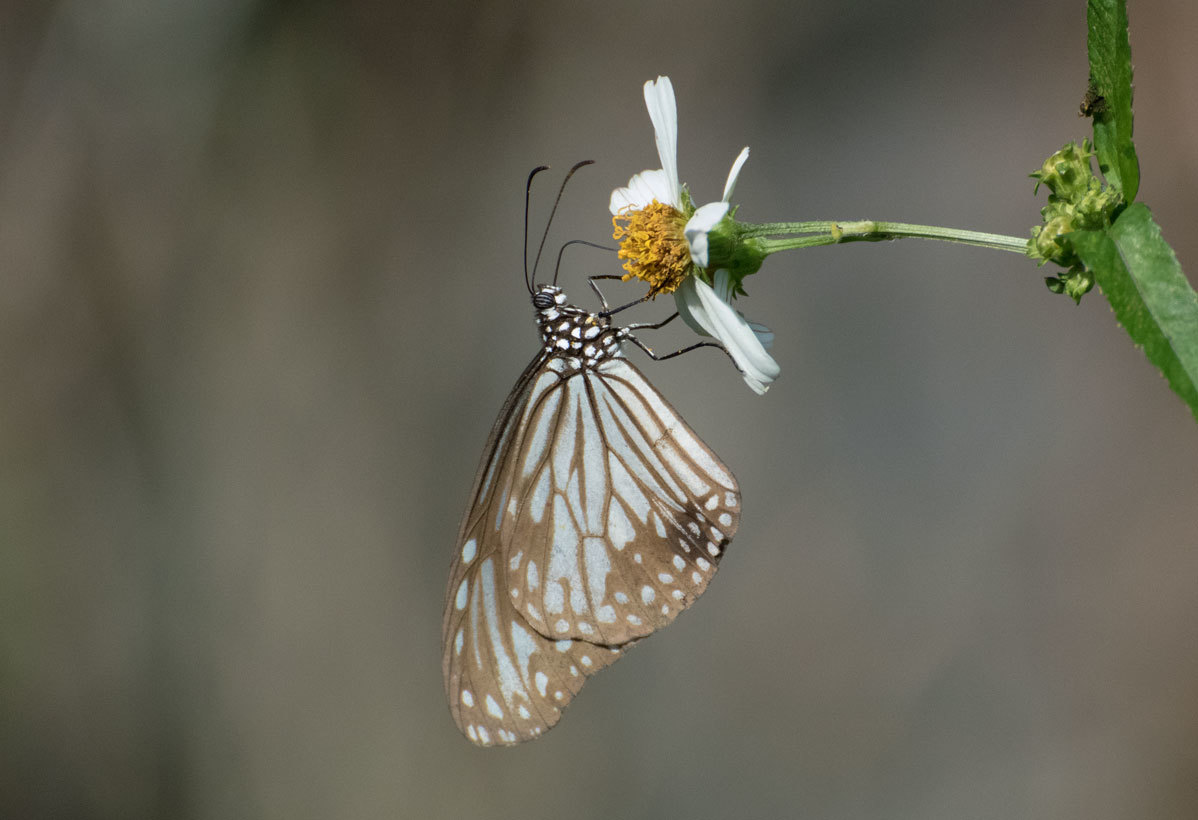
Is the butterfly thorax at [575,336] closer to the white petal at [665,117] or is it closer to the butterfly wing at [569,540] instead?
the butterfly wing at [569,540]

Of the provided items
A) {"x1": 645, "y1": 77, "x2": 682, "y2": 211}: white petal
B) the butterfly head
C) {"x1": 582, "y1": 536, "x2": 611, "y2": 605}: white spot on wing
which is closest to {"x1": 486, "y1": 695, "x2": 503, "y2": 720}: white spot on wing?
{"x1": 582, "y1": 536, "x2": 611, "y2": 605}: white spot on wing

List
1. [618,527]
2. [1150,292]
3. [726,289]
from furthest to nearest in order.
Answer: [618,527] → [726,289] → [1150,292]

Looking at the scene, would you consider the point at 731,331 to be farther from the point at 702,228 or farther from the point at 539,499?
the point at 539,499

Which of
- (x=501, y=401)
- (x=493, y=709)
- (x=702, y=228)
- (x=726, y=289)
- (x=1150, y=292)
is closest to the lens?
(x=1150, y=292)

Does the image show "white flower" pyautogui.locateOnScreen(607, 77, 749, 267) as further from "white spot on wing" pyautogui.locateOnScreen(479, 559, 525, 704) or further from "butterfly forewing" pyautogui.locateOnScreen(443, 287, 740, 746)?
"white spot on wing" pyautogui.locateOnScreen(479, 559, 525, 704)

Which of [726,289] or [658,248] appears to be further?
[658,248]

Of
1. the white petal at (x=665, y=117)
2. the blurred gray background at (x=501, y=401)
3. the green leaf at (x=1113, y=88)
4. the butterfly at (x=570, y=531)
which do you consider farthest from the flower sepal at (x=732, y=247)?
the blurred gray background at (x=501, y=401)

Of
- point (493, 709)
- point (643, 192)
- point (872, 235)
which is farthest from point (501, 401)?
point (872, 235)

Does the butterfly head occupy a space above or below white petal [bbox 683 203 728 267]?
above
